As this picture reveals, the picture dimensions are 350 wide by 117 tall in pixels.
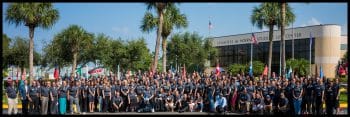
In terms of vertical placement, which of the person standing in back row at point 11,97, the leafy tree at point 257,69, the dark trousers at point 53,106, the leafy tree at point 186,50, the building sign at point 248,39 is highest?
the building sign at point 248,39

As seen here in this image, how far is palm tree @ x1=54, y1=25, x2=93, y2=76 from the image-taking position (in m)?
53.9

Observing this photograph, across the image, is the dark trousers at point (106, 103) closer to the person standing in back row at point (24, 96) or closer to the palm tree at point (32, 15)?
the person standing in back row at point (24, 96)

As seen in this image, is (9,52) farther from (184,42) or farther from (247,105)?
(247,105)

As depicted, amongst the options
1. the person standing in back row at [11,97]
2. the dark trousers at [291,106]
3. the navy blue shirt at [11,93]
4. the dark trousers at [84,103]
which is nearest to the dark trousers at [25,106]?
the person standing in back row at [11,97]

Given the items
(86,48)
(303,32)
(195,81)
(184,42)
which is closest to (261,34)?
(303,32)

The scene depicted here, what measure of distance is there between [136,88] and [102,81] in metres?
1.58

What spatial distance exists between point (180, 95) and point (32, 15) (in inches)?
581

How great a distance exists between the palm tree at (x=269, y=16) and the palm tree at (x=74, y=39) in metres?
19.4

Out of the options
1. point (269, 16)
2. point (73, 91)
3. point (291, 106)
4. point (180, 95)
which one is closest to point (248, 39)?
point (269, 16)

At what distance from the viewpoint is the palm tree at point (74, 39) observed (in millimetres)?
53938

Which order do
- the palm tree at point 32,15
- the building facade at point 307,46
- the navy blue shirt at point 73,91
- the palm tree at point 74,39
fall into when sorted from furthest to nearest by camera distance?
the building facade at point 307,46 < the palm tree at point 74,39 < the palm tree at point 32,15 < the navy blue shirt at point 73,91

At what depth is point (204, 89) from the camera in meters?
24.6

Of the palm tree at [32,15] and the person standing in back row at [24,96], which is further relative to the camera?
the palm tree at [32,15]

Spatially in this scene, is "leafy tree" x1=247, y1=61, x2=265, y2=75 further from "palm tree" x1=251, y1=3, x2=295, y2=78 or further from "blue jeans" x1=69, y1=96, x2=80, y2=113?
"blue jeans" x1=69, y1=96, x2=80, y2=113
